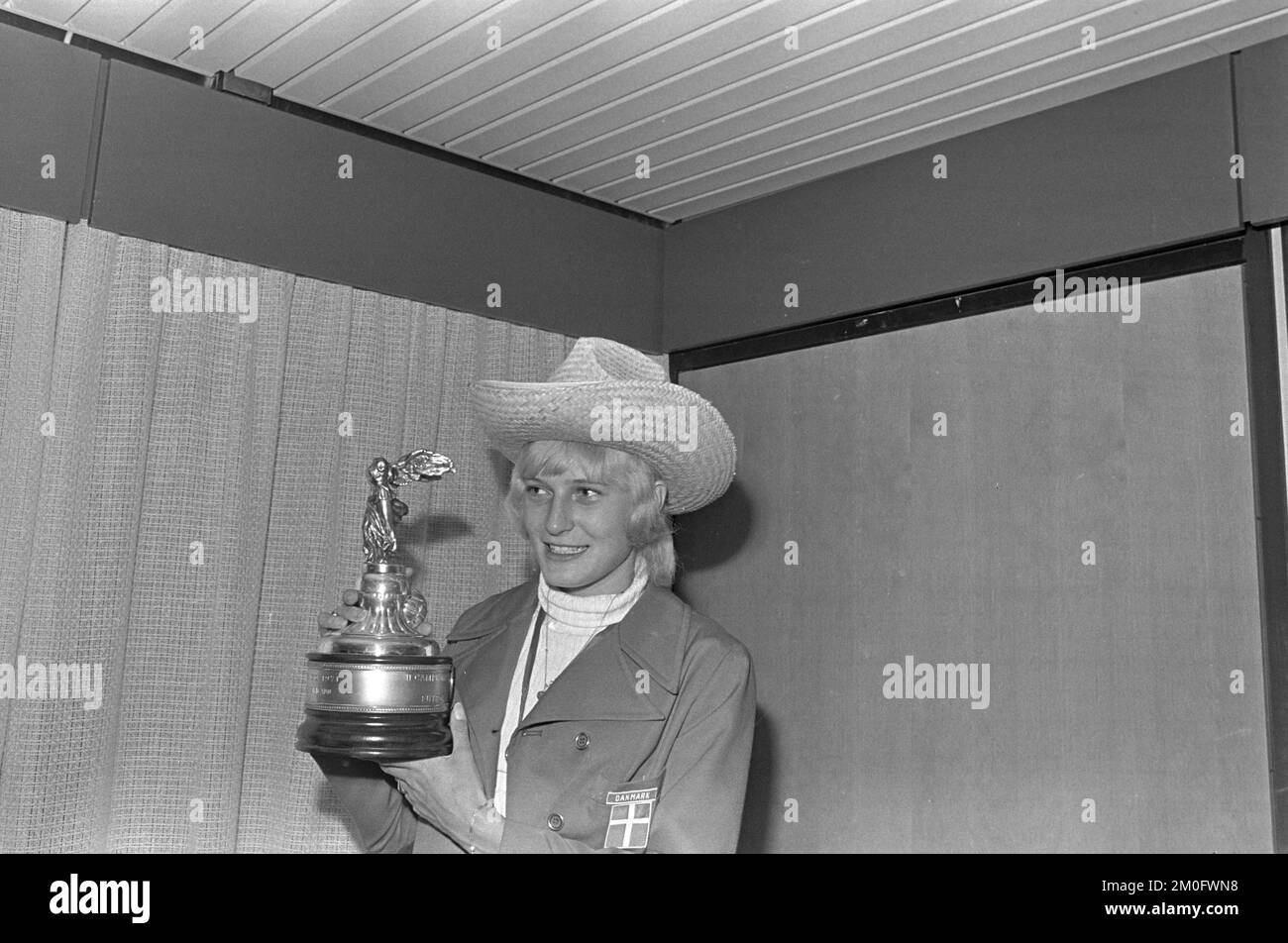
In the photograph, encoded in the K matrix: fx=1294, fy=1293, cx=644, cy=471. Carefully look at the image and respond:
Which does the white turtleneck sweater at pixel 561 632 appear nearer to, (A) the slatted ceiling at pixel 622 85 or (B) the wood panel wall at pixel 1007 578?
(B) the wood panel wall at pixel 1007 578

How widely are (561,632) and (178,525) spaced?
0.63 metres

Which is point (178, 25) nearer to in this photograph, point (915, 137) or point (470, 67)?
point (470, 67)

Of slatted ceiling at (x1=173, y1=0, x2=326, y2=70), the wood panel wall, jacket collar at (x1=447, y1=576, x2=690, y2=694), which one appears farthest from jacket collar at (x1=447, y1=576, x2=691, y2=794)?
slatted ceiling at (x1=173, y1=0, x2=326, y2=70)

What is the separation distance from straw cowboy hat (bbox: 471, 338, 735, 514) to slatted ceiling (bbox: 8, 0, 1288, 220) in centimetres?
47

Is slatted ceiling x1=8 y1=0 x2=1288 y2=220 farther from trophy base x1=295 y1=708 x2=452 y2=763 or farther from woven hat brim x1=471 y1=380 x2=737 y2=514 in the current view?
trophy base x1=295 y1=708 x2=452 y2=763

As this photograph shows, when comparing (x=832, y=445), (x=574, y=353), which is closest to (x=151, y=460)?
(x=574, y=353)

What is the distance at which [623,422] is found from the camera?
1821mm

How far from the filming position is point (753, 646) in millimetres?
2539

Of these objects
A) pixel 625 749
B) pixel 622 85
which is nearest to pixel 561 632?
pixel 625 749

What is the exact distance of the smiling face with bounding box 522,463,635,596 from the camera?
5.76 ft

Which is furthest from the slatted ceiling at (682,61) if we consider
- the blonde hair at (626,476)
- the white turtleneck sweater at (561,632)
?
the white turtleneck sweater at (561,632)

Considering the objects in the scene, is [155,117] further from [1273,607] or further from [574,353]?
[1273,607]
